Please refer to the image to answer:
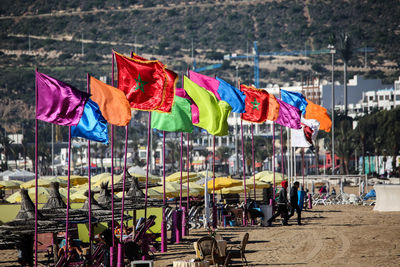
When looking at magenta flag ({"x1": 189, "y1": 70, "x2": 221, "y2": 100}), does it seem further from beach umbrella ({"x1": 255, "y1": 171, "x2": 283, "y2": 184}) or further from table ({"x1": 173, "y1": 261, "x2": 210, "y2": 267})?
beach umbrella ({"x1": 255, "y1": 171, "x2": 283, "y2": 184})

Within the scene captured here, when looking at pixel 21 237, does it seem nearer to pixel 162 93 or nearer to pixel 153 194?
pixel 162 93

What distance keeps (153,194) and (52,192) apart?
7.16 metres

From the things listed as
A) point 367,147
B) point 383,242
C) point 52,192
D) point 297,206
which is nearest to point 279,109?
point 297,206

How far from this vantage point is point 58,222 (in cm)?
1755

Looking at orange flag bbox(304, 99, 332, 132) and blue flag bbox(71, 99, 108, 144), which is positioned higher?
orange flag bbox(304, 99, 332, 132)

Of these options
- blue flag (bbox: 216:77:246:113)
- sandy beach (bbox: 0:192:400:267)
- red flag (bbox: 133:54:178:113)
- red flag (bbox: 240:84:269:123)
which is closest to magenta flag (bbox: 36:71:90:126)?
red flag (bbox: 133:54:178:113)

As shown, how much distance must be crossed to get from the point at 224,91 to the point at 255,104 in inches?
102

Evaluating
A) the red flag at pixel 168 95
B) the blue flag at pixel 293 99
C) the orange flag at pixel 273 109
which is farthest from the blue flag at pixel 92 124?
the blue flag at pixel 293 99

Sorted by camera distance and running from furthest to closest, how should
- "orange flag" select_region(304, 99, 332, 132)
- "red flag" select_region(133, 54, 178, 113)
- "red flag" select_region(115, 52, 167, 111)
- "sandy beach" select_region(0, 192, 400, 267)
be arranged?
"orange flag" select_region(304, 99, 332, 132)
"red flag" select_region(133, 54, 178, 113)
"sandy beach" select_region(0, 192, 400, 267)
"red flag" select_region(115, 52, 167, 111)

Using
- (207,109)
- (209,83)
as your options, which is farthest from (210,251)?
(209,83)

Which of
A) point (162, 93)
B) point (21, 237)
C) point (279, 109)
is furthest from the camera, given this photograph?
point (279, 109)

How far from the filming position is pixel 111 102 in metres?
17.9

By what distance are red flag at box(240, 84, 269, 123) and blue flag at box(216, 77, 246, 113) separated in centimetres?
147

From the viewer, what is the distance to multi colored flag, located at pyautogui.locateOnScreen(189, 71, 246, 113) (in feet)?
86.9
